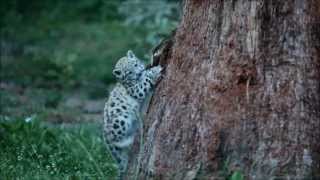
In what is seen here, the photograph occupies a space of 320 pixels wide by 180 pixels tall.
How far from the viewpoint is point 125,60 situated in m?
8.23

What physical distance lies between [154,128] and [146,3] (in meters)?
9.64

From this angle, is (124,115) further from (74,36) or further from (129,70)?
(74,36)

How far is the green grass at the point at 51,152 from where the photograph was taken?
7.94 metres

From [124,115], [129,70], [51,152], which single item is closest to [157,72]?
[124,115]

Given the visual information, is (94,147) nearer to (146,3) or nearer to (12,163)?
(12,163)

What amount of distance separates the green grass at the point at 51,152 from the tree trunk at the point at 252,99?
1.05 meters

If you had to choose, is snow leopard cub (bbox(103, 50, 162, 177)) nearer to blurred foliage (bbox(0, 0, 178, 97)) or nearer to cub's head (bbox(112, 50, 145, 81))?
cub's head (bbox(112, 50, 145, 81))

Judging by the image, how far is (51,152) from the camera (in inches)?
359

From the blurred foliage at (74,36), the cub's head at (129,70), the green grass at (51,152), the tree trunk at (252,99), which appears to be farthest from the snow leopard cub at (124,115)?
the blurred foliage at (74,36)

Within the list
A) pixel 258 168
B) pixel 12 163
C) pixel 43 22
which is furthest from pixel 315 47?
pixel 43 22

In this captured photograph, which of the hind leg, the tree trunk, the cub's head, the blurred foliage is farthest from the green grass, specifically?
the blurred foliage

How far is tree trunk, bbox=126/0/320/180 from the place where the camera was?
655 centimetres

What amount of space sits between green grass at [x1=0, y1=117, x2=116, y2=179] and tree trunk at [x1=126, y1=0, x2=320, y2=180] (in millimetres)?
1052

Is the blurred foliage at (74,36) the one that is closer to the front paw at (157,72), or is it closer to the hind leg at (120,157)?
the hind leg at (120,157)
